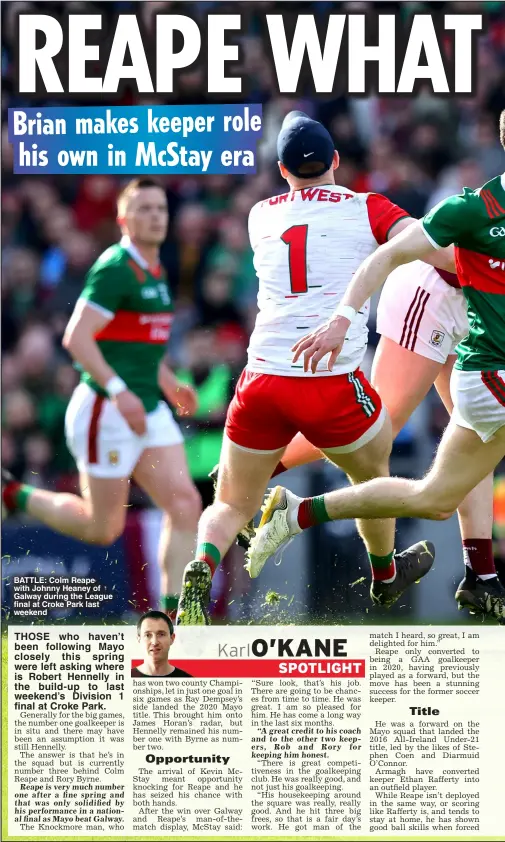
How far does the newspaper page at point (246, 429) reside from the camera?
6.71m

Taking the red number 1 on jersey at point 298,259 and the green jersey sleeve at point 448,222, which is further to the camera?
the red number 1 on jersey at point 298,259

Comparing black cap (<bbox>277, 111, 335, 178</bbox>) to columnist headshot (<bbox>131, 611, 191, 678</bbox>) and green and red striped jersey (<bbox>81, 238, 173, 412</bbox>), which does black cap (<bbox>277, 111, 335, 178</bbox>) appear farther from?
columnist headshot (<bbox>131, 611, 191, 678</bbox>)

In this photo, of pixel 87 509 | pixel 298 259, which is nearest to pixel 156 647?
pixel 87 509

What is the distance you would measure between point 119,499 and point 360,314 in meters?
1.84

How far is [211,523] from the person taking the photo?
7.00 meters

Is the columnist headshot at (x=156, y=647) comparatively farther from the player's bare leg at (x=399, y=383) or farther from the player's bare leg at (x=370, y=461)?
the player's bare leg at (x=370, y=461)

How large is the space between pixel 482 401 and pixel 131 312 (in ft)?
7.16

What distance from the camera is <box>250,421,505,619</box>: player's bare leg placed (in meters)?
6.34

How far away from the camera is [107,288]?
23.9ft

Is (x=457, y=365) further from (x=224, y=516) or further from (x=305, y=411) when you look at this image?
(x=224, y=516)

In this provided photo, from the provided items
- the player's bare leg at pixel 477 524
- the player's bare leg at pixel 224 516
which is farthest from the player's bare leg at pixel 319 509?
the player's bare leg at pixel 477 524

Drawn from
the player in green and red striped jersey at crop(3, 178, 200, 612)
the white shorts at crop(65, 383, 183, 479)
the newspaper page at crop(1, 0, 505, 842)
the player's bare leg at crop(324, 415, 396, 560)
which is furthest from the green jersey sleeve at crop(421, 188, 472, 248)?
the white shorts at crop(65, 383, 183, 479)

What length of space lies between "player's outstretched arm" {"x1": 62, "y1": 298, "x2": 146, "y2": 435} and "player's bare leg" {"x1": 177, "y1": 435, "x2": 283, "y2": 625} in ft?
2.32

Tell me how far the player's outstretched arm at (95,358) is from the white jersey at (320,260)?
98 centimetres
